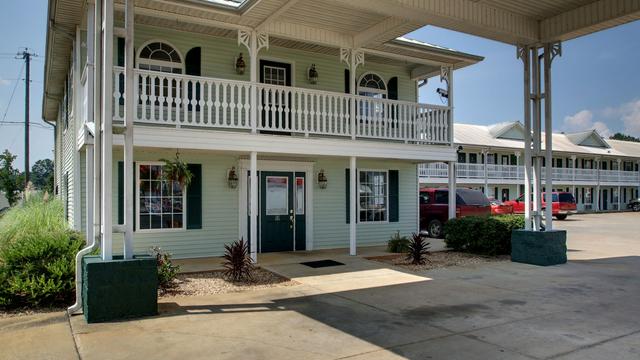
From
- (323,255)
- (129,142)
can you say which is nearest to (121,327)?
(129,142)

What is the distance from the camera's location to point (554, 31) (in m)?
10.5

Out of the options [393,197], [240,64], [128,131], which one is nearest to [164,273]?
[128,131]

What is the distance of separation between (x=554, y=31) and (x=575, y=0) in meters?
1.03

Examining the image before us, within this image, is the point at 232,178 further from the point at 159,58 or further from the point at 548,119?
the point at 548,119

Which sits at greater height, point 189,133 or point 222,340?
point 189,133

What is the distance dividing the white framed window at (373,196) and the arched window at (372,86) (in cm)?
223

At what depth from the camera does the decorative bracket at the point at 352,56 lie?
1178 cm

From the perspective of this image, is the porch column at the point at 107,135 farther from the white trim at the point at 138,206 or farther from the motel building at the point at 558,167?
the motel building at the point at 558,167

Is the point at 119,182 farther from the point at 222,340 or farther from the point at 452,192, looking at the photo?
the point at 452,192

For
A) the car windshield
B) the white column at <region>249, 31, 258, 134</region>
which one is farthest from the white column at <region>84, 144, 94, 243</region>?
the car windshield

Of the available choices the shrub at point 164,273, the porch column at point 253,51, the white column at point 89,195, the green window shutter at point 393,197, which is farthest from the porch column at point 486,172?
the shrub at point 164,273

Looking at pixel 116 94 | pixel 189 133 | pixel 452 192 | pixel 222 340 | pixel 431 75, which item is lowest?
pixel 222 340

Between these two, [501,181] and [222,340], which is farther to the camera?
[501,181]

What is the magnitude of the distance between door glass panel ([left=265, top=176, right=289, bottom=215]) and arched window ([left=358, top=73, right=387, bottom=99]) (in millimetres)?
3526
